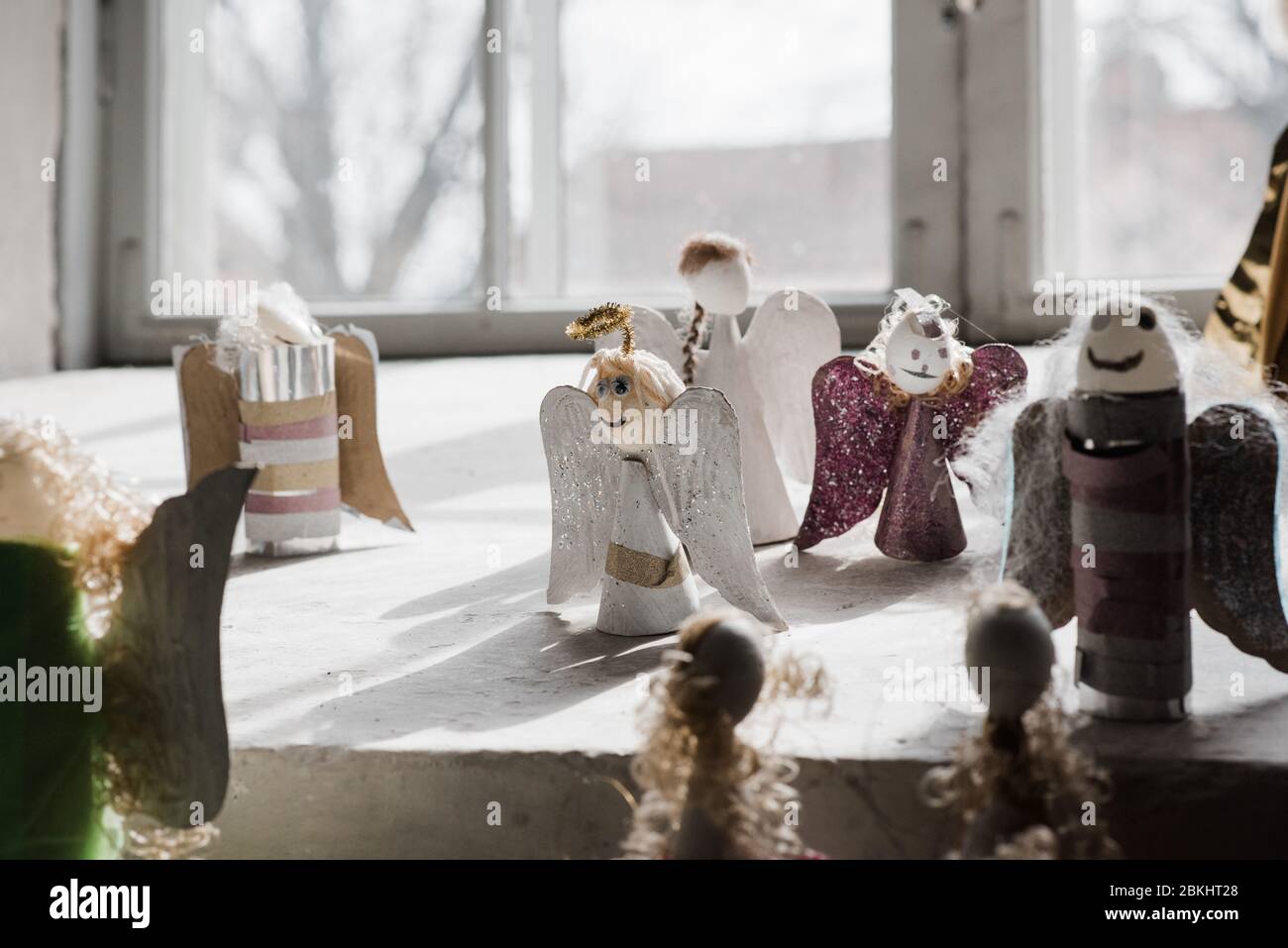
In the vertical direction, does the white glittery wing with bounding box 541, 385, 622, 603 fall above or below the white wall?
below

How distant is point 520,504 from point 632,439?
2.57 feet

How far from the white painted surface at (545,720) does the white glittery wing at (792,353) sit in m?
0.21

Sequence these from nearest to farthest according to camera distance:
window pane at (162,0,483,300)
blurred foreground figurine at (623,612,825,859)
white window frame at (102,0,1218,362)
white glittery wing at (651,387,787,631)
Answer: blurred foreground figurine at (623,612,825,859)
white glittery wing at (651,387,787,631)
white window frame at (102,0,1218,362)
window pane at (162,0,483,300)

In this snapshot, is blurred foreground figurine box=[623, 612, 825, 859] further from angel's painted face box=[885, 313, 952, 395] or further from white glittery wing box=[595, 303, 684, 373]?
white glittery wing box=[595, 303, 684, 373]

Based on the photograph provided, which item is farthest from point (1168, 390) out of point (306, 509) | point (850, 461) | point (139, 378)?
point (139, 378)

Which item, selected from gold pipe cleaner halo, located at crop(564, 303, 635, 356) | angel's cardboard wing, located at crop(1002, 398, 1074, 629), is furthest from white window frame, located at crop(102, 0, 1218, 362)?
angel's cardboard wing, located at crop(1002, 398, 1074, 629)

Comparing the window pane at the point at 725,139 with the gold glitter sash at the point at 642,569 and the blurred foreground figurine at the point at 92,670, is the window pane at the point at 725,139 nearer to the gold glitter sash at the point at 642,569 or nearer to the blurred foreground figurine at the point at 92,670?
the gold glitter sash at the point at 642,569

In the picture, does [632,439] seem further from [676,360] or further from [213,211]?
[213,211]

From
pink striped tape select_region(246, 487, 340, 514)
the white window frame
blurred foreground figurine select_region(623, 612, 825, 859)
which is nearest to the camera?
blurred foreground figurine select_region(623, 612, 825, 859)

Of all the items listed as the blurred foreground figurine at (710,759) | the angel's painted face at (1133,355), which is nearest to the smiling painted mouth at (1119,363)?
the angel's painted face at (1133,355)

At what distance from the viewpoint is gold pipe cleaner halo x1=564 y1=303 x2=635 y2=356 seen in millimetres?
1472

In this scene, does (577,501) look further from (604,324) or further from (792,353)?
(792,353)

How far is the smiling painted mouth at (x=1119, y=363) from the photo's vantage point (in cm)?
109

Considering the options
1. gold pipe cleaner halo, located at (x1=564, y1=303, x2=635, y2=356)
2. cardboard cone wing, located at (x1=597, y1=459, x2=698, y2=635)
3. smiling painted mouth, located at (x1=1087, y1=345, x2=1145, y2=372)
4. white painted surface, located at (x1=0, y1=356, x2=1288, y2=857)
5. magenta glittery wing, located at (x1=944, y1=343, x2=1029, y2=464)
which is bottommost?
white painted surface, located at (x1=0, y1=356, x2=1288, y2=857)
